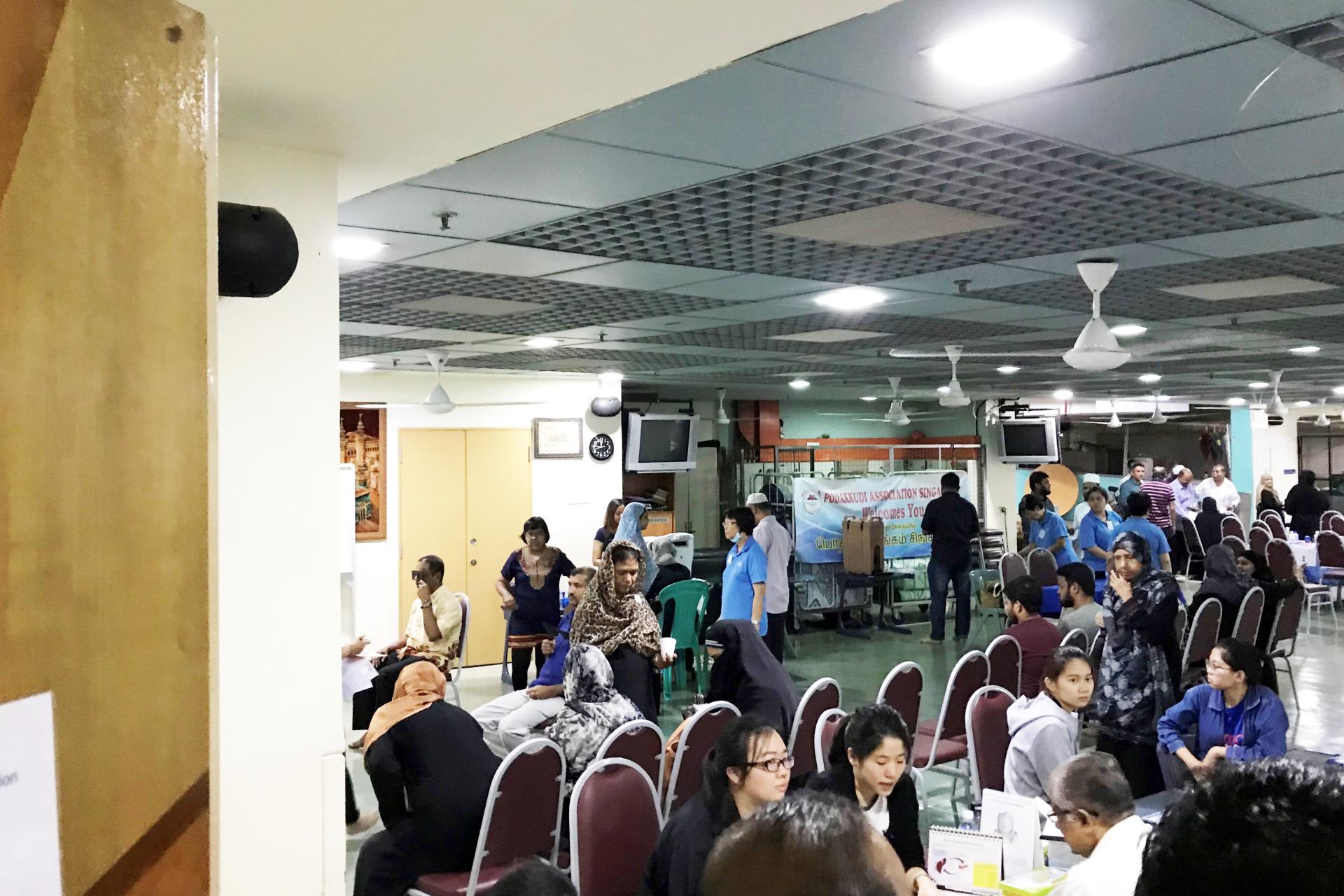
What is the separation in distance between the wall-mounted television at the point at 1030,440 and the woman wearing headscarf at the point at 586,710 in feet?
40.2

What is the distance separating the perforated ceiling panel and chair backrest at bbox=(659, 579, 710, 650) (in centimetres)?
332

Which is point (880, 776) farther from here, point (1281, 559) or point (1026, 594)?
point (1281, 559)

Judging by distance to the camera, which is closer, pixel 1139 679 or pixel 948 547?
pixel 1139 679

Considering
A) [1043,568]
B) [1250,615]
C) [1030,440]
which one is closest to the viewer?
[1250,615]

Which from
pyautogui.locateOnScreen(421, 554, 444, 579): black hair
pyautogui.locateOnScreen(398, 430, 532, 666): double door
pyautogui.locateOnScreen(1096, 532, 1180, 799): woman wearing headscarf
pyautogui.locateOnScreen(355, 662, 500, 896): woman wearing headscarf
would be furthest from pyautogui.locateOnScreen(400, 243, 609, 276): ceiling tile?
pyautogui.locateOnScreen(398, 430, 532, 666): double door

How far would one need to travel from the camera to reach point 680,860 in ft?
7.47

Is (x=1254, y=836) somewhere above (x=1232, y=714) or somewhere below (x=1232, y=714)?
above

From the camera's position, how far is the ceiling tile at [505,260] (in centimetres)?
364

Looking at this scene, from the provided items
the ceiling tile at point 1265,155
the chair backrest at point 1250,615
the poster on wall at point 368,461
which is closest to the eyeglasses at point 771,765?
the ceiling tile at point 1265,155

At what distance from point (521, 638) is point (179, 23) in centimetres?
611

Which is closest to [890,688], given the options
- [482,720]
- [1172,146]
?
[482,720]

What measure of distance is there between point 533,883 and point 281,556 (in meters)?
0.92

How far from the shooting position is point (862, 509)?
960 cm

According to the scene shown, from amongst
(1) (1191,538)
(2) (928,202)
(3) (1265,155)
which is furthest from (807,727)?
(1) (1191,538)
